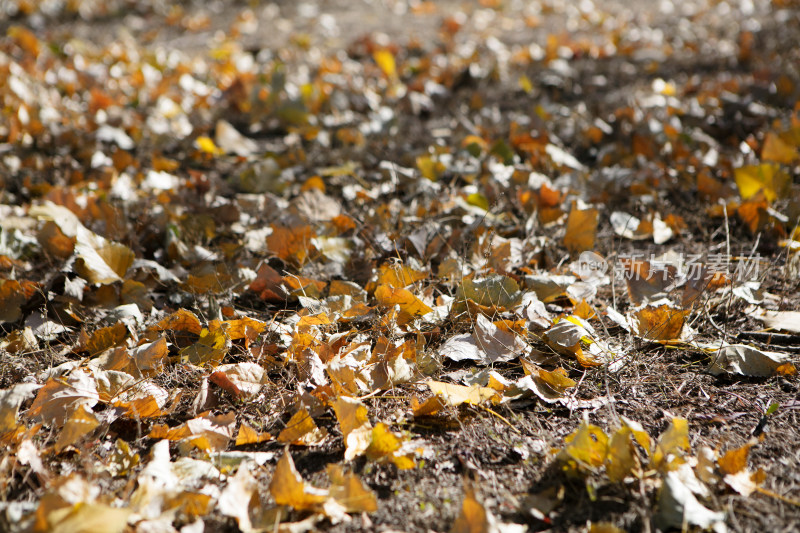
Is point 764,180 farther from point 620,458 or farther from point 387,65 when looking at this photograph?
point 387,65

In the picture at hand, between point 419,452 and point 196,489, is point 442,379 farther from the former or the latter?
point 196,489

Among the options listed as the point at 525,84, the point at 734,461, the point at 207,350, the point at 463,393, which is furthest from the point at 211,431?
the point at 525,84

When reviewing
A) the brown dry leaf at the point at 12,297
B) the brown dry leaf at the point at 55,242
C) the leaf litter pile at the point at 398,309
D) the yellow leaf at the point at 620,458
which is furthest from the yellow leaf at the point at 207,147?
the yellow leaf at the point at 620,458

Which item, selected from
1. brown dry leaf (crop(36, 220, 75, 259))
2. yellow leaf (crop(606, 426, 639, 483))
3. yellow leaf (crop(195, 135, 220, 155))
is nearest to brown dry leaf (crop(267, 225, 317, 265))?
brown dry leaf (crop(36, 220, 75, 259))

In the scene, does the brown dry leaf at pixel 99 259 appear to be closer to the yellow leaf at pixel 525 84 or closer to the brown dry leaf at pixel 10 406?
the brown dry leaf at pixel 10 406

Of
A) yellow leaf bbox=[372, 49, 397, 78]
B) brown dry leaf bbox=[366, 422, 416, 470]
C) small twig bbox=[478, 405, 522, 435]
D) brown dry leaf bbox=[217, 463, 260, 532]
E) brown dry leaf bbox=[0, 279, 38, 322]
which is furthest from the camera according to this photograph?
yellow leaf bbox=[372, 49, 397, 78]

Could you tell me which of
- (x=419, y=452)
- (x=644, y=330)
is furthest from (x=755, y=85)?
(x=419, y=452)

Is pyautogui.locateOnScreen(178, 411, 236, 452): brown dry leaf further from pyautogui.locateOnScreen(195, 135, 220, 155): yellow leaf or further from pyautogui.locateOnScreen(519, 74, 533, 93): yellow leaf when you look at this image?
pyautogui.locateOnScreen(519, 74, 533, 93): yellow leaf
